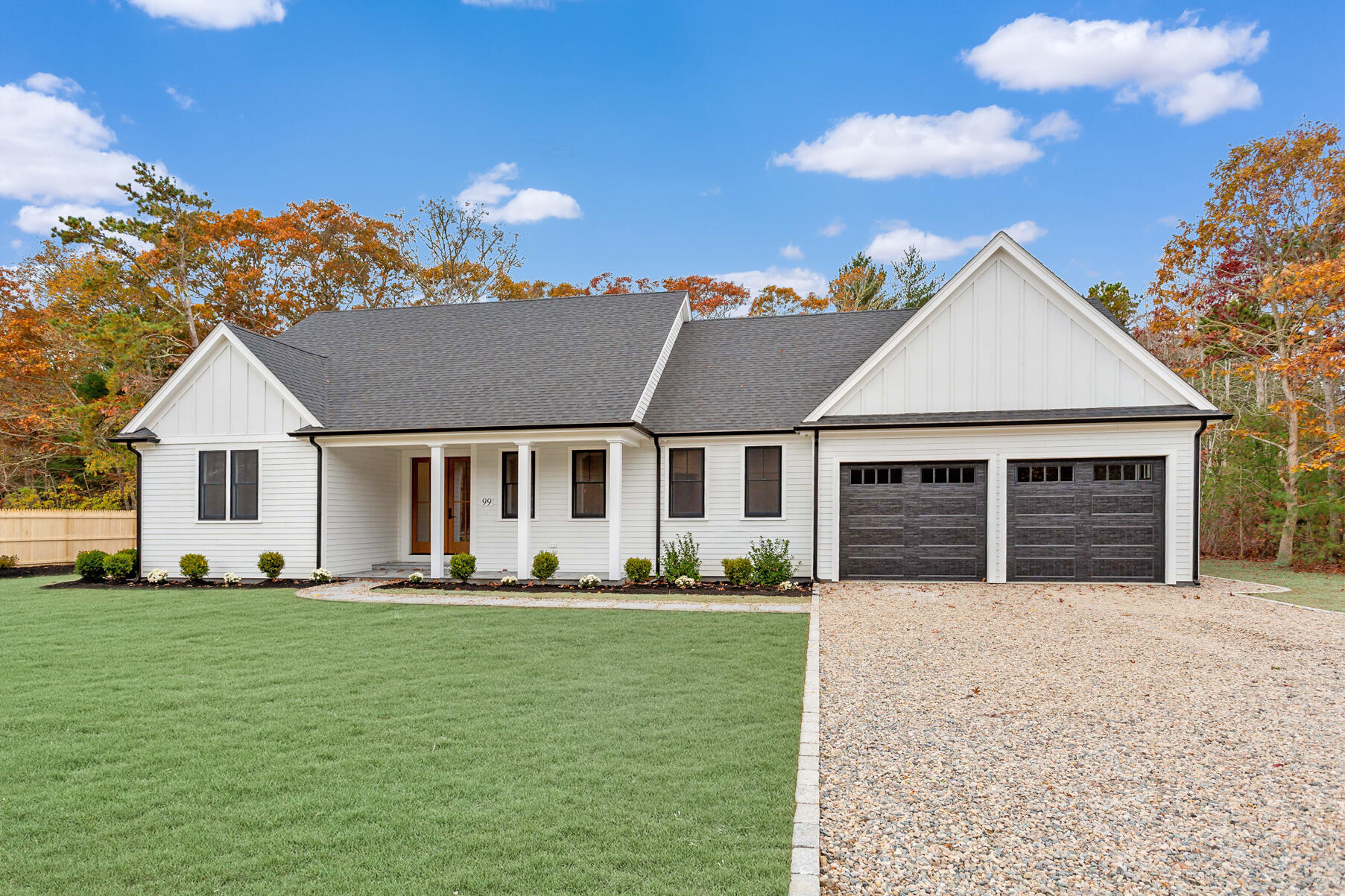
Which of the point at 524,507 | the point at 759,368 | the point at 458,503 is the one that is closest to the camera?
the point at 524,507

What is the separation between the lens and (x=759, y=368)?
16.5 metres

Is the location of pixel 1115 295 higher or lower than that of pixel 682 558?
higher

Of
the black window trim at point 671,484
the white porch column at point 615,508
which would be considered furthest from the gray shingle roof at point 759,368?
the white porch column at point 615,508

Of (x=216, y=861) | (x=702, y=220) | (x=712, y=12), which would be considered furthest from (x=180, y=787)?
(x=702, y=220)

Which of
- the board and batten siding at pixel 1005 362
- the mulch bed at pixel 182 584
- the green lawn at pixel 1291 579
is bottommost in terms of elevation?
the mulch bed at pixel 182 584

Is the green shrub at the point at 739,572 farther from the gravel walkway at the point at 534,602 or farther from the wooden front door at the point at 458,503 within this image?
the wooden front door at the point at 458,503

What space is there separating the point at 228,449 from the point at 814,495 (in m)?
12.2

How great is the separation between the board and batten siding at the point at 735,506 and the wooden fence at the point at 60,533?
1442cm

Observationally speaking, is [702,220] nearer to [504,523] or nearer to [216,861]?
[504,523]

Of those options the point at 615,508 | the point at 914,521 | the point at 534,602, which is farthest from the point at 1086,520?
the point at 534,602

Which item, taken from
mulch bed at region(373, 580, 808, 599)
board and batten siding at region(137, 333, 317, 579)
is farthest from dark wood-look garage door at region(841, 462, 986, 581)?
board and batten siding at region(137, 333, 317, 579)

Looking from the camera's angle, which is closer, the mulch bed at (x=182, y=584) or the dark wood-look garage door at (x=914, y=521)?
the dark wood-look garage door at (x=914, y=521)

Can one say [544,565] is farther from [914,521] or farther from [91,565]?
[91,565]

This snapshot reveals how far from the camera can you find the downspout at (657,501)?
583 inches
